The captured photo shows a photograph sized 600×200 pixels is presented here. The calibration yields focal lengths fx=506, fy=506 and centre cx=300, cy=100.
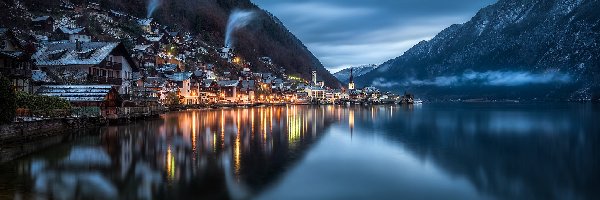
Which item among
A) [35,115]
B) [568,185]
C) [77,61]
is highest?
[77,61]

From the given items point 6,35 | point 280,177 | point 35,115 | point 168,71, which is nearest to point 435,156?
point 280,177

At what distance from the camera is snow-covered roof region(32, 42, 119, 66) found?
2940 inches

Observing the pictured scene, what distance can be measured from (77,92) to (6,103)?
2500cm

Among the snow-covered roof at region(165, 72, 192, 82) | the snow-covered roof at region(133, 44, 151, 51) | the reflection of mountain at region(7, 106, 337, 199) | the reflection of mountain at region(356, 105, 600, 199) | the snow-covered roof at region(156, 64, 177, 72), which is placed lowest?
the reflection of mountain at region(356, 105, 600, 199)

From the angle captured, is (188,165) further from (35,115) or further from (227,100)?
(227,100)

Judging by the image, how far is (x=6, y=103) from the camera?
37.6 metres

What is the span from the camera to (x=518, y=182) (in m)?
28.8

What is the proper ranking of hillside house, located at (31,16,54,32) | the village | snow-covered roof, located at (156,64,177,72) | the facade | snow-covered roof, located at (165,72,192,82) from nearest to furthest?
the village → the facade → hillside house, located at (31,16,54,32) → snow-covered roof, located at (165,72,192,82) → snow-covered roof, located at (156,64,177,72)

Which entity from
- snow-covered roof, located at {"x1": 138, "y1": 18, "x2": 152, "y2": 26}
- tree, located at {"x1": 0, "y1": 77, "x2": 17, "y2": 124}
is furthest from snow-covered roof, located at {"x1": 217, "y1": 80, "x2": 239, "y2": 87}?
tree, located at {"x1": 0, "y1": 77, "x2": 17, "y2": 124}

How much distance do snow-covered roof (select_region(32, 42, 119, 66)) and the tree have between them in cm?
3578

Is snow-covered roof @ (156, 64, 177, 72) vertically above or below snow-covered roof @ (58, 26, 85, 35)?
below

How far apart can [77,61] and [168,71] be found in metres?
68.3

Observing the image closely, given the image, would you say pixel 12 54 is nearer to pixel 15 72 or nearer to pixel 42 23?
pixel 15 72

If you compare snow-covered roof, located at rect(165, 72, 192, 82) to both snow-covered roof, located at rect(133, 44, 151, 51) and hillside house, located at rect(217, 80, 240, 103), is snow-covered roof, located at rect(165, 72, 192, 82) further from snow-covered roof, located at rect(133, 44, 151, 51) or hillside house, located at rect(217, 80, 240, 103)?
hillside house, located at rect(217, 80, 240, 103)
